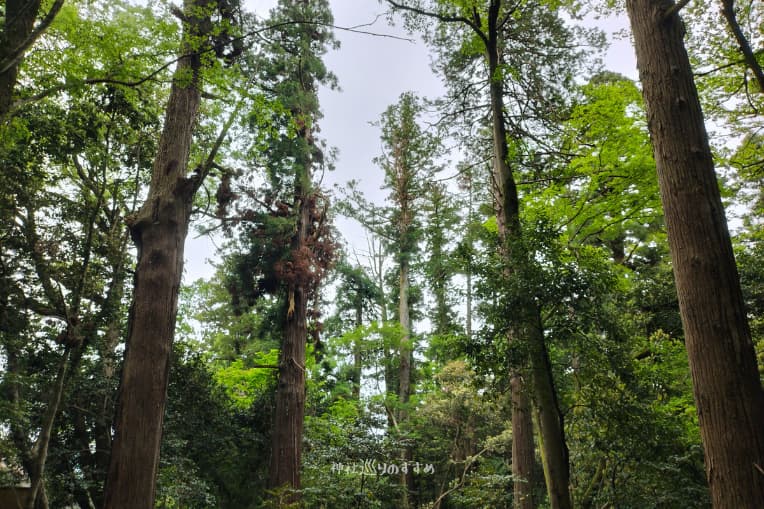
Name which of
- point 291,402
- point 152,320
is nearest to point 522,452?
point 291,402

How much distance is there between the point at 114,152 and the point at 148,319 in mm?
5148

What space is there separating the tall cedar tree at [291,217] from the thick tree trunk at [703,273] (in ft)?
22.6

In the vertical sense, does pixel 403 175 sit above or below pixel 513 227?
above

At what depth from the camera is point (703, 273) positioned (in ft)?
9.18

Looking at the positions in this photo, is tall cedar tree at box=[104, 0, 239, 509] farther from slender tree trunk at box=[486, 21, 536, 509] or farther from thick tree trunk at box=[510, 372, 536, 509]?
thick tree trunk at box=[510, 372, 536, 509]

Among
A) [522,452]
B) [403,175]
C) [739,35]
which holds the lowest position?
[522,452]

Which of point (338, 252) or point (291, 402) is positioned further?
point (338, 252)

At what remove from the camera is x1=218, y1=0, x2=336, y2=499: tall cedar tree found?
916 centimetres

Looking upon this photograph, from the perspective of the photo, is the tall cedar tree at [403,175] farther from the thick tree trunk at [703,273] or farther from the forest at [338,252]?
the thick tree trunk at [703,273]

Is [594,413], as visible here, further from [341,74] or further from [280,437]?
[341,74]

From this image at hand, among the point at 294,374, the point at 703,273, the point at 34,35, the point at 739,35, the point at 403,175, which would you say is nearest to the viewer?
the point at 703,273

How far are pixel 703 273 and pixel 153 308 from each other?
465cm

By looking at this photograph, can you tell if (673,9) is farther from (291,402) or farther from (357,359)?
(357,359)

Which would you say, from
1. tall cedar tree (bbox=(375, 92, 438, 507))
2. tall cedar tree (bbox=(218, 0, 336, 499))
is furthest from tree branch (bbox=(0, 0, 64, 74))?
tall cedar tree (bbox=(375, 92, 438, 507))
